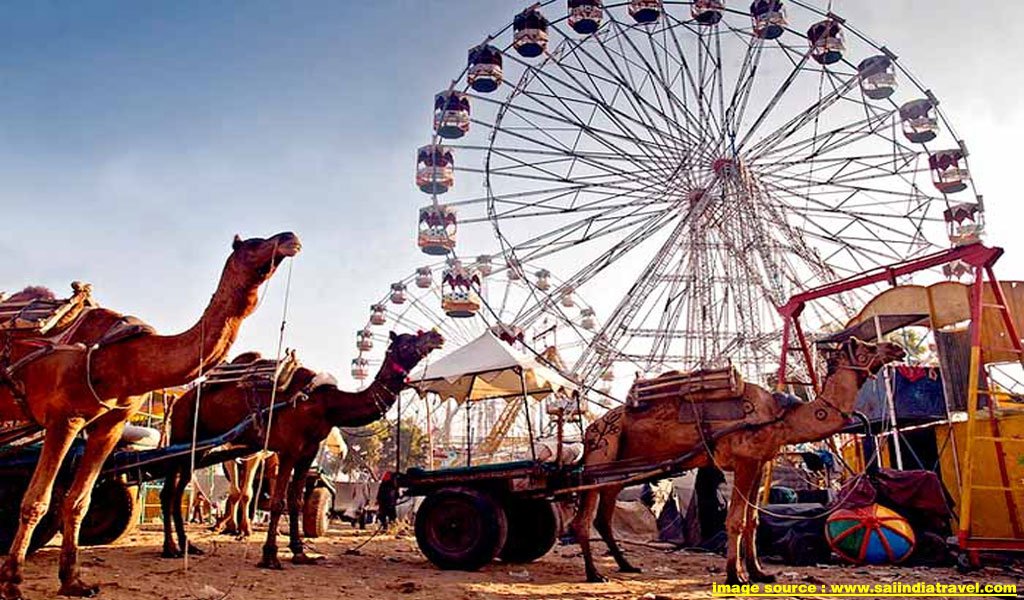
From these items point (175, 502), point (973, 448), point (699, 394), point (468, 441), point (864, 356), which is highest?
point (864, 356)

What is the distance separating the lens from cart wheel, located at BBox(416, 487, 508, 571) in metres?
8.03

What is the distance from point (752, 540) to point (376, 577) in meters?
3.84

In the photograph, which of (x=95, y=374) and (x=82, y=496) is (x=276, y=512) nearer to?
(x=82, y=496)

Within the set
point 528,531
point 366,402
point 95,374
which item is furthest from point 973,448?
point 95,374

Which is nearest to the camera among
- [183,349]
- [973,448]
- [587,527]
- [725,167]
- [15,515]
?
[183,349]

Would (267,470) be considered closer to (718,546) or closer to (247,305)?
(718,546)

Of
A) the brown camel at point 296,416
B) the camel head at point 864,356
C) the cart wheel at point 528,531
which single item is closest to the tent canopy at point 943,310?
the camel head at point 864,356

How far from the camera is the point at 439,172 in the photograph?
→ 2225cm

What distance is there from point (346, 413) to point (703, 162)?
49.5 feet

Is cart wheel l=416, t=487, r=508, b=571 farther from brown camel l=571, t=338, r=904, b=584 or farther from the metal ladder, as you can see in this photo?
the metal ladder

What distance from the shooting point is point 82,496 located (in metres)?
5.84

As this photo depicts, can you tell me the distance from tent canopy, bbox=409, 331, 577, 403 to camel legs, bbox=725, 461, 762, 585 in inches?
132

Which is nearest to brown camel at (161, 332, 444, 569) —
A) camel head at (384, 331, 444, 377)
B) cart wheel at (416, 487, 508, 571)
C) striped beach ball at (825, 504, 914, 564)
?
camel head at (384, 331, 444, 377)

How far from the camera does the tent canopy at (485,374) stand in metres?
10.2
